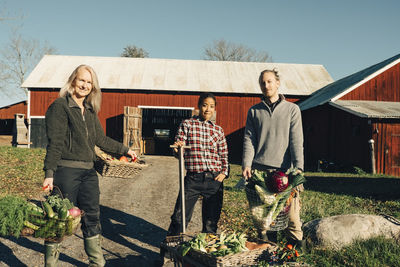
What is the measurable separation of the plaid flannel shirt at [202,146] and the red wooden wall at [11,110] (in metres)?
30.9

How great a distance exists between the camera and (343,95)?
16.3m

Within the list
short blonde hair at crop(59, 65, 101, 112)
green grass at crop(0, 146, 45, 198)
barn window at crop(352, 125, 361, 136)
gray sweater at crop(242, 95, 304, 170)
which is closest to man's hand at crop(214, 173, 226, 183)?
gray sweater at crop(242, 95, 304, 170)

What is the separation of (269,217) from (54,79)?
20041 mm

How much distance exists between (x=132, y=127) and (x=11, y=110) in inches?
748

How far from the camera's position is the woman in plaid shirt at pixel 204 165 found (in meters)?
3.80

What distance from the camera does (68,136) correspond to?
10.1 feet

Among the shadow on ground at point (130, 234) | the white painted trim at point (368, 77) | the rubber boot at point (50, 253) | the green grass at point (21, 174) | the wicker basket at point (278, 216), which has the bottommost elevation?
the shadow on ground at point (130, 234)

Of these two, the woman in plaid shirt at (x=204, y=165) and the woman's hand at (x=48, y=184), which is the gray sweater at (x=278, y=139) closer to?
the woman in plaid shirt at (x=204, y=165)

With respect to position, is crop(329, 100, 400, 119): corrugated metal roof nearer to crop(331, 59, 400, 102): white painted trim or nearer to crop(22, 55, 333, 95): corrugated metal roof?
crop(331, 59, 400, 102): white painted trim

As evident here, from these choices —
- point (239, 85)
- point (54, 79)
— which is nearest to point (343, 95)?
point (239, 85)

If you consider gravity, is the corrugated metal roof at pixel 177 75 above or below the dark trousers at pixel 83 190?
above

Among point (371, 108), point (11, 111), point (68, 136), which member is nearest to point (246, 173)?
point (68, 136)

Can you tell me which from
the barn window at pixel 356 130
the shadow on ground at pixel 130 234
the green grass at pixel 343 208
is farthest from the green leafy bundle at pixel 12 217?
the barn window at pixel 356 130

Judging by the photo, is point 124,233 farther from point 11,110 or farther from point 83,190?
point 11,110
